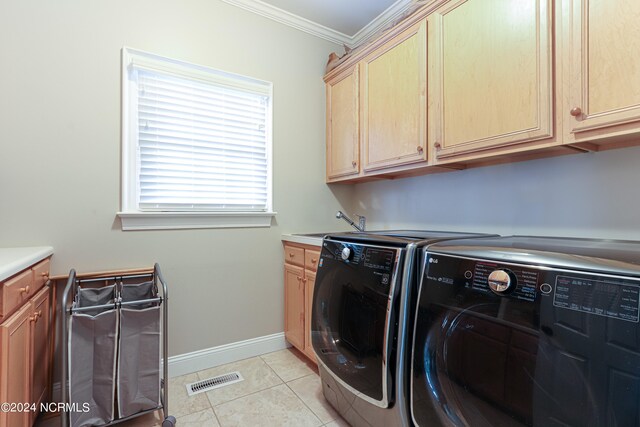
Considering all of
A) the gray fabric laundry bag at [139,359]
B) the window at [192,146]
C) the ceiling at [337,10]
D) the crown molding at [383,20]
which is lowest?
the gray fabric laundry bag at [139,359]

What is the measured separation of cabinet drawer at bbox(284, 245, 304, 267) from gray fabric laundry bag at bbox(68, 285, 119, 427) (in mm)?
1158

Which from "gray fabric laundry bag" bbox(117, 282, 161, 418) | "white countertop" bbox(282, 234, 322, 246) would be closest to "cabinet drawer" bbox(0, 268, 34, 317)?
"gray fabric laundry bag" bbox(117, 282, 161, 418)

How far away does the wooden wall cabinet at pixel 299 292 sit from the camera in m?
2.15

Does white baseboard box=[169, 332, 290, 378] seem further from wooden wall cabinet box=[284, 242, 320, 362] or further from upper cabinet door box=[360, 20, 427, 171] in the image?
Answer: upper cabinet door box=[360, 20, 427, 171]

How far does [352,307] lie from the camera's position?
1523mm

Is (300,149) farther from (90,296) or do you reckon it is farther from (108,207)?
(90,296)

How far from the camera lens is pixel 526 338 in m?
0.88

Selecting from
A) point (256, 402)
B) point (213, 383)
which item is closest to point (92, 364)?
point (213, 383)

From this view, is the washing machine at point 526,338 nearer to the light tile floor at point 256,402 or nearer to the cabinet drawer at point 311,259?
the light tile floor at point 256,402

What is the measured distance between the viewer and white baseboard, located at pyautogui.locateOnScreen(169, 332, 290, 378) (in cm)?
210

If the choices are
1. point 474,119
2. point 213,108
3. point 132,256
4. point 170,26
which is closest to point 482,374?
point 474,119

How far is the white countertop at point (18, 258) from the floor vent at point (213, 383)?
1.12m

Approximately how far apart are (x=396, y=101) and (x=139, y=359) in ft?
6.81

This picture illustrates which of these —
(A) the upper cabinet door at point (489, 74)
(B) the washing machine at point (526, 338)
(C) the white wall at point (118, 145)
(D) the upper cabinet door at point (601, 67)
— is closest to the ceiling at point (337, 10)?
(C) the white wall at point (118, 145)
